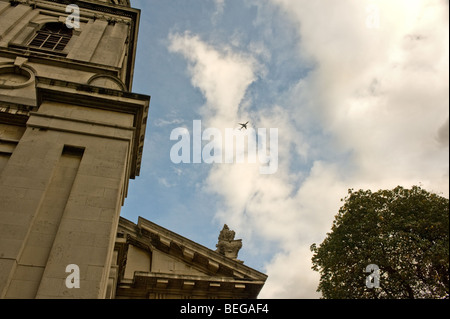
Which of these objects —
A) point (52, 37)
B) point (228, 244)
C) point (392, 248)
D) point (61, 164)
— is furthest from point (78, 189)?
point (392, 248)

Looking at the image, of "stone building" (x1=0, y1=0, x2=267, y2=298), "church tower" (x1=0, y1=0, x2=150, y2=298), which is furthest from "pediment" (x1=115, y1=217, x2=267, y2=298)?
"church tower" (x1=0, y1=0, x2=150, y2=298)

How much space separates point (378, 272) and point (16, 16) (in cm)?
3076

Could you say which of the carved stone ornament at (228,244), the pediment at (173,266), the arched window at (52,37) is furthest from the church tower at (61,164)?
the carved stone ornament at (228,244)

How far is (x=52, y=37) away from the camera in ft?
63.8

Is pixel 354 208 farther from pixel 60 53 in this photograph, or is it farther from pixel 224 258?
pixel 60 53

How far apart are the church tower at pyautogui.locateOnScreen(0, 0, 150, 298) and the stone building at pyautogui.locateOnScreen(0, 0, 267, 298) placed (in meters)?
0.03

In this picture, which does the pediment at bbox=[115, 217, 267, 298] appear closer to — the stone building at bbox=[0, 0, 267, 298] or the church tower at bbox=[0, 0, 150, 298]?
the stone building at bbox=[0, 0, 267, 298]

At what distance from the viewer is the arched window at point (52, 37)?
18.3 meters

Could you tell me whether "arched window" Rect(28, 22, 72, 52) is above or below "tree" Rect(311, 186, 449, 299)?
above

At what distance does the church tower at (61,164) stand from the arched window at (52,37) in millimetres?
375

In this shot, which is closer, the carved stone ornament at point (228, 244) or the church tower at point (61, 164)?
the church tower at point (61, 164)

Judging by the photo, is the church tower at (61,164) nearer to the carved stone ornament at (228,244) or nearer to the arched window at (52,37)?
the arched window at (52,37)

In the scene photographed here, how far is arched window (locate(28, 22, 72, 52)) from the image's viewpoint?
1827cm

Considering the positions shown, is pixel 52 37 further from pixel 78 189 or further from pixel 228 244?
pixel 228 244
